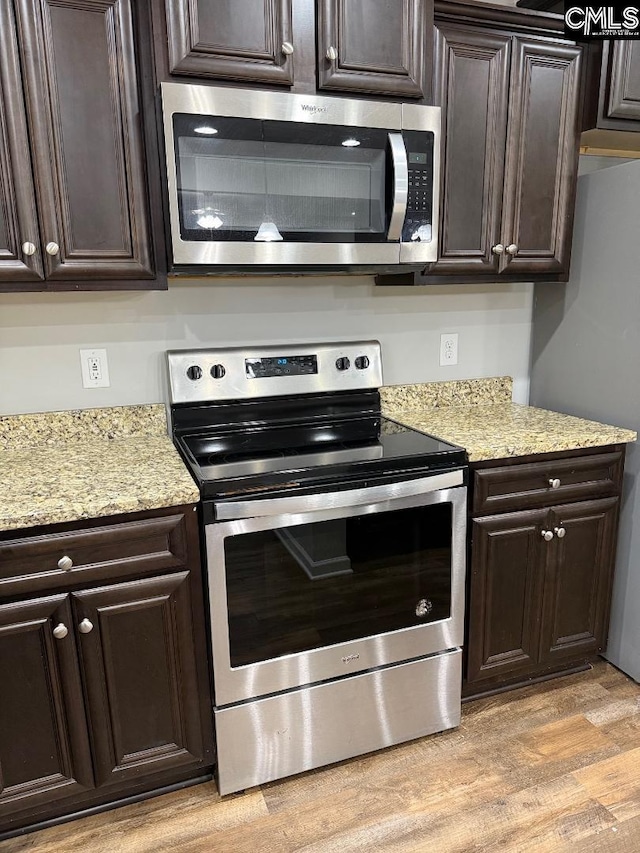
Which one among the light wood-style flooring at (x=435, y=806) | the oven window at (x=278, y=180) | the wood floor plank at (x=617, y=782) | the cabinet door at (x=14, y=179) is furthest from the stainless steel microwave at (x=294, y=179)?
the wood floor plank at (x=617, y=782)

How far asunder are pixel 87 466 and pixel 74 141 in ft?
2.74

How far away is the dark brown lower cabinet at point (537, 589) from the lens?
187 centimetres

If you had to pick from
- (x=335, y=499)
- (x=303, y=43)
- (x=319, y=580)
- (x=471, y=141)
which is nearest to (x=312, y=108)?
(x=303, y=43)

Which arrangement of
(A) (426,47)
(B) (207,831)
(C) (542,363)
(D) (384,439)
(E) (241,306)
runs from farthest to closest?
(C) (542,363) → (E) (241,306) → (D) (384,439) → (A) (426,47) → (B) (207,831)

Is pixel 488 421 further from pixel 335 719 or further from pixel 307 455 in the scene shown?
pixel 335 719

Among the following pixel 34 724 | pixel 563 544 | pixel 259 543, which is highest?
pixel 259 543

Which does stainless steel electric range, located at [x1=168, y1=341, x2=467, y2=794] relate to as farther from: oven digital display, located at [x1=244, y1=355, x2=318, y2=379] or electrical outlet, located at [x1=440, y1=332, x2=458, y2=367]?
electrical outlet, located at [x1=440, y1=332, x2=458, y2=367]

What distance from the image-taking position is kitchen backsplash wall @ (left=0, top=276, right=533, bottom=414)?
184 centimetres

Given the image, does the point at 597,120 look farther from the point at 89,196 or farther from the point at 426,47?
the point at 89,196

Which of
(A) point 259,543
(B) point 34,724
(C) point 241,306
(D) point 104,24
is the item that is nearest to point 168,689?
(B) point 34,724

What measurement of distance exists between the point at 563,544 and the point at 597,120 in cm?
138

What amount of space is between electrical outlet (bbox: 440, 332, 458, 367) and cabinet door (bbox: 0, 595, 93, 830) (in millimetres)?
1558

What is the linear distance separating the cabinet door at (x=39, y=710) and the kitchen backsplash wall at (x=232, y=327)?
72 cm

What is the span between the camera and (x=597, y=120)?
77.4 inches
